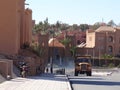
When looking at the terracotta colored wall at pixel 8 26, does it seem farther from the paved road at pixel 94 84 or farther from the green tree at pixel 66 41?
the green tree at pixel 66 41

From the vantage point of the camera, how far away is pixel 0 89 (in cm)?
2234

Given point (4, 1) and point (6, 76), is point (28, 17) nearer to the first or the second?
point (4, 1)

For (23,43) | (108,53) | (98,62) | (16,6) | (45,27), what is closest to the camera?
(16,6)

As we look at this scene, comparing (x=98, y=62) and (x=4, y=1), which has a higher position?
(x=4, y=1)

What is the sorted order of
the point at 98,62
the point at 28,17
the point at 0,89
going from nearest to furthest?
the point at 0,89, the point at 28,17, the point at 98,62

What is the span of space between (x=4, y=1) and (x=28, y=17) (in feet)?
56.0

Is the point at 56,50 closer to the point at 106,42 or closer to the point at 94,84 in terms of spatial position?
the point at 106,42

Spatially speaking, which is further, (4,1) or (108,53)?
(108,53)

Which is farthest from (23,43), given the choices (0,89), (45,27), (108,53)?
(45,27)

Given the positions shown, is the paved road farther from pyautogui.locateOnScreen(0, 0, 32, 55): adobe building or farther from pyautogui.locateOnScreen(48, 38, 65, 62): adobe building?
pyautogui.locateOnScreen(48, 38, 65, 62): adobe building

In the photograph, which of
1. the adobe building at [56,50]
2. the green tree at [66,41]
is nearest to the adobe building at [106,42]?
the green tree at [66,41]

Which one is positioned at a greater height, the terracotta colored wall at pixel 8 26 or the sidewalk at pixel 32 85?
the terracotta colored wall at pixel 8 26

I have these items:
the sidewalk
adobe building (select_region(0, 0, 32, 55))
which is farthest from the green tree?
the sidewalk

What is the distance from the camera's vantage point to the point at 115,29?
13062cm
